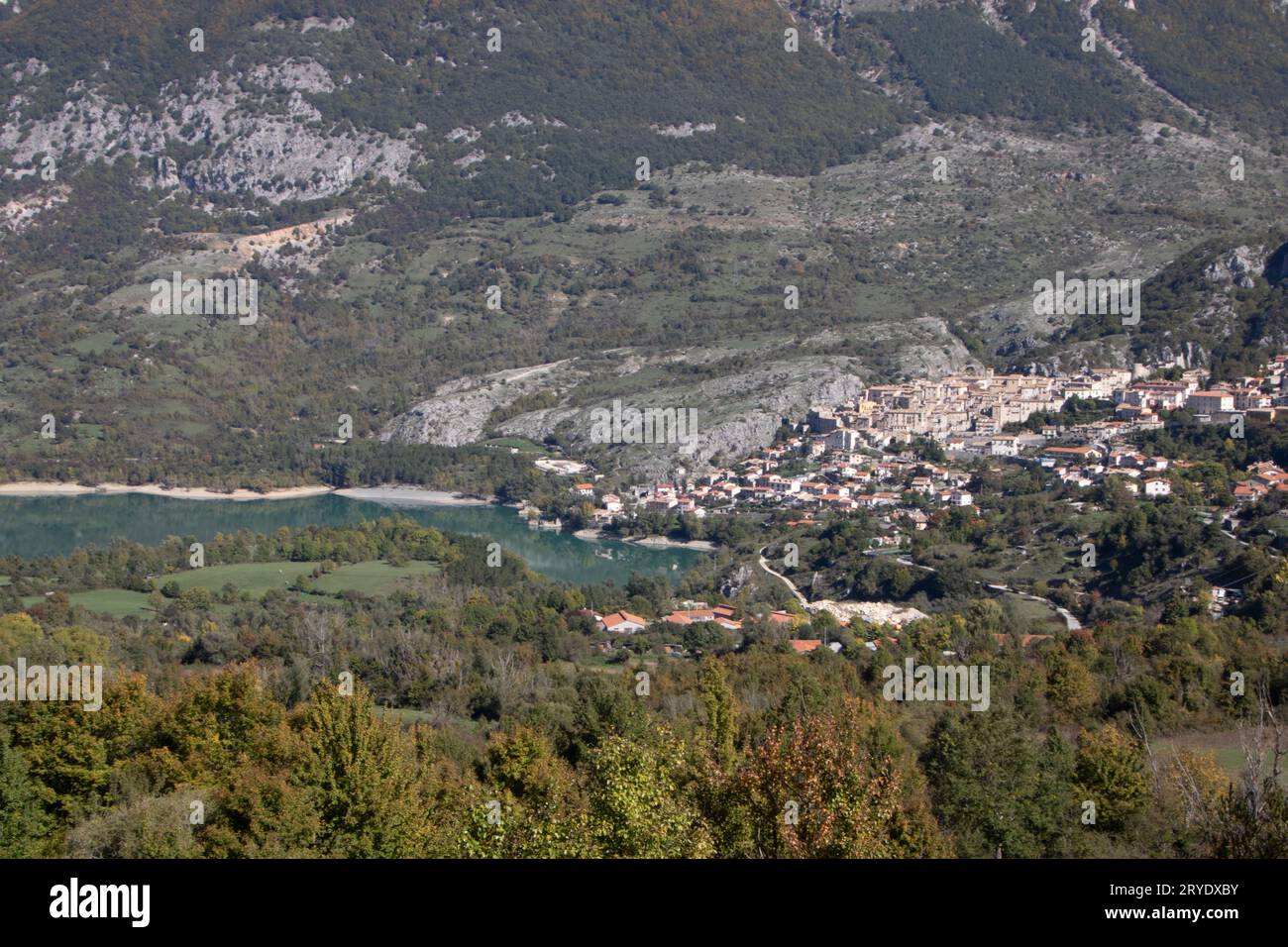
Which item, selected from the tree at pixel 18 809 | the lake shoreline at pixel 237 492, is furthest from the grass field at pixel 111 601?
the lake shoreline at pixel 237 492

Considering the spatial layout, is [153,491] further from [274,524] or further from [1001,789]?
[1001,789]

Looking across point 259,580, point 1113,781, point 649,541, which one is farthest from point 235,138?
point 1113,781

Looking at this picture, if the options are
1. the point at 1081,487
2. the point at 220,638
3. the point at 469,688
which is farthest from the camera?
the point at 1081,487

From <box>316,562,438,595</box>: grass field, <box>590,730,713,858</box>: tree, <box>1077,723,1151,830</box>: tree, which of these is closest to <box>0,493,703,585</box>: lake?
<box>316,562,438,595</box>: grass field

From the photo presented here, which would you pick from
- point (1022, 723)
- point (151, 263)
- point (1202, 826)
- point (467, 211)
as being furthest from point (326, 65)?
point (1202, 826)
